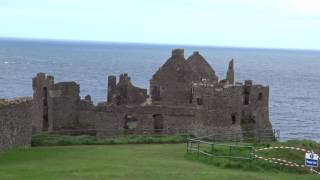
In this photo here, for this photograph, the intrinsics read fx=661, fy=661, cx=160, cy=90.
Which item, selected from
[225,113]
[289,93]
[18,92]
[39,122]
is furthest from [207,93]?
[289,93]

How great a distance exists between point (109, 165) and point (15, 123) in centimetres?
1015

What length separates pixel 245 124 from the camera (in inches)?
2164

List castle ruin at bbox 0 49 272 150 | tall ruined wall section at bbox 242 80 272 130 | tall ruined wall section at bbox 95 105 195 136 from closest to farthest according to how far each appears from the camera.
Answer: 1. castle ruin at bbox 0 49 272 150
2. tall ruined wall section at bbox 95 105 195 136
3. tall ruined wall section at bbox 242 80 272 130

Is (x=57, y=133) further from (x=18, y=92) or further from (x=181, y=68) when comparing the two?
(x=18, y=92)

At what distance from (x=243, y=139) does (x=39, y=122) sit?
17.7m

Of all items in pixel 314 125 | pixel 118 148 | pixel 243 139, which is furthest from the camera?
pixel 314 125

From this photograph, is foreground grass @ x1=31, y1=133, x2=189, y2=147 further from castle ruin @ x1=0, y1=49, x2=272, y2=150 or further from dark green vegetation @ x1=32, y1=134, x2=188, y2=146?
castle ruin @ x1=0, y1=49, x2=272, y2=150

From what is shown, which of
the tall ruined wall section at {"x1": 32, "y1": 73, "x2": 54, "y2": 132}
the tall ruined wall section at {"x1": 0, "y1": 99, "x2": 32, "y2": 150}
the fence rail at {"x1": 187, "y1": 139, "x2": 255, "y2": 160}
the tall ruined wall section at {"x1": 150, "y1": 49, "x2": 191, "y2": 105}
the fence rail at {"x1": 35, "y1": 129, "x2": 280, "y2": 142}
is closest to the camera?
the fence rail at {"x1": 187, "y1": 139, "x2": 255, "y2": 160}

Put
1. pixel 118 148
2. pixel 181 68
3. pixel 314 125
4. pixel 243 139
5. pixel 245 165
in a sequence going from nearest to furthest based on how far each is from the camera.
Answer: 1. pixel 245 165
2. pixel 118 148
3. pixel 243 139
4. pixel 181 68
5. pixel 314 125

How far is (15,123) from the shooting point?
40.6m

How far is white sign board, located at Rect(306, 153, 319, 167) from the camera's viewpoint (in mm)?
33344

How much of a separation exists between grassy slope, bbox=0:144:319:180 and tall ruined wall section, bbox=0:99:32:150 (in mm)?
942

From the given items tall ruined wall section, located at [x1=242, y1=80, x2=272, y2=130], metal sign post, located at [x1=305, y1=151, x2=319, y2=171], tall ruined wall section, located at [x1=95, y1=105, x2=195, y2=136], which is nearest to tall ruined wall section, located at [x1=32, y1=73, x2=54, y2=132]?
tall ruined wall section, located at [x1=95, y1=105, x2=195, y2=136]

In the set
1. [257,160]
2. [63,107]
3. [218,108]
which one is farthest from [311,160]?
[63,107]
